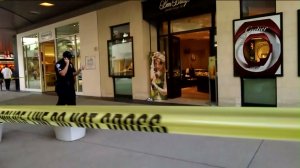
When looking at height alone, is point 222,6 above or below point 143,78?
above

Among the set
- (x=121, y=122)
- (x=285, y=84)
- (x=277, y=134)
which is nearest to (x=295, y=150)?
(x=277, y=134)

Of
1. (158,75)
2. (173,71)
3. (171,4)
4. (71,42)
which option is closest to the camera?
(171,4)

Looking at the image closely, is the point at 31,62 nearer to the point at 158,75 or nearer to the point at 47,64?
the point at 47,64

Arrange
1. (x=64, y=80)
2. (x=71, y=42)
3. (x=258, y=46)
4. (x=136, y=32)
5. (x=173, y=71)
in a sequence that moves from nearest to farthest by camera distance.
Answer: (x=64, y=80) → (x=258, y=46) → (x=136, y=32) → (x=173, y=71) → (x=71, y=42)

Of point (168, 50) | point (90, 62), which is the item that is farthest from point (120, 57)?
point (168, 50)

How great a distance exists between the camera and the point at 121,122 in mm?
2525

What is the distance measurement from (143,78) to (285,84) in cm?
466

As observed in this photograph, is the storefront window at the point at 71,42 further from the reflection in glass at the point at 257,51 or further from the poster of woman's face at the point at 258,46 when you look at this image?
the reflection in glass at the point at 257,51

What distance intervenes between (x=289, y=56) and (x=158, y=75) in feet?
13.2

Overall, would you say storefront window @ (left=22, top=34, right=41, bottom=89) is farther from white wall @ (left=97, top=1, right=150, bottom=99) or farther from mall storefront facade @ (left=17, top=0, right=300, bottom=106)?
white wall @ (left=97, top=1, right=150, bottom=99)

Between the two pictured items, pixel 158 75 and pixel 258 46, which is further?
pixel 158 75

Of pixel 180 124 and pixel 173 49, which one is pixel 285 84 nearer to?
pixel 173 49

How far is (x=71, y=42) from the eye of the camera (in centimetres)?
1283

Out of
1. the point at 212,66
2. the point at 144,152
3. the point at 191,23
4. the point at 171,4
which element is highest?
the point at 171,4
